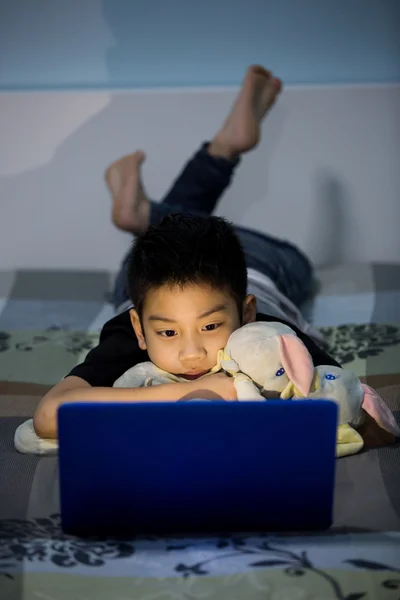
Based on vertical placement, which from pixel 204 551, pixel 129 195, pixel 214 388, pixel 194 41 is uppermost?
pixel 194 41

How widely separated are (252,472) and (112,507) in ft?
0.52

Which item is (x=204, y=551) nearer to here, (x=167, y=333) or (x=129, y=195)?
(x=167, y=333)

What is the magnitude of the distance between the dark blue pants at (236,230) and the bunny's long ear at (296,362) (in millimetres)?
731

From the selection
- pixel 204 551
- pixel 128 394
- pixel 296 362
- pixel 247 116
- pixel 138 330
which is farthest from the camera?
pixel 247 116

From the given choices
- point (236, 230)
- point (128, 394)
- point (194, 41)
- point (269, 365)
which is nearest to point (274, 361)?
point (269, 365)

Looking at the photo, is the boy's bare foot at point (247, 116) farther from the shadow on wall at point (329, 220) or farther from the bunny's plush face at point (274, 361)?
the bunny's plush face at point (274, 361)

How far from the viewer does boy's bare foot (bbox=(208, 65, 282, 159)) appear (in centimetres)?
199

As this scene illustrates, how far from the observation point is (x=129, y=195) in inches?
79.4

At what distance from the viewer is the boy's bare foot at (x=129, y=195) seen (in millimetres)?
1970

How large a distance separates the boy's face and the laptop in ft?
0.83

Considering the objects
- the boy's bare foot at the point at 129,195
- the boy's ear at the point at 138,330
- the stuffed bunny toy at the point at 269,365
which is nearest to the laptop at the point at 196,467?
the stuffed bunny toy at the point at 269,365

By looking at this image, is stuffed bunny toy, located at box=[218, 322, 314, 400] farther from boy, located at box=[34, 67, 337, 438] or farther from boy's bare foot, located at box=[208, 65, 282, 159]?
boy's bare foot, located at box=[208, 65, 282, 159]

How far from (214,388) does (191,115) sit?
1.36 meters

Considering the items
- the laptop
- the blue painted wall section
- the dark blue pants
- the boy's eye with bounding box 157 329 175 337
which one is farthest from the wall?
the laptop
